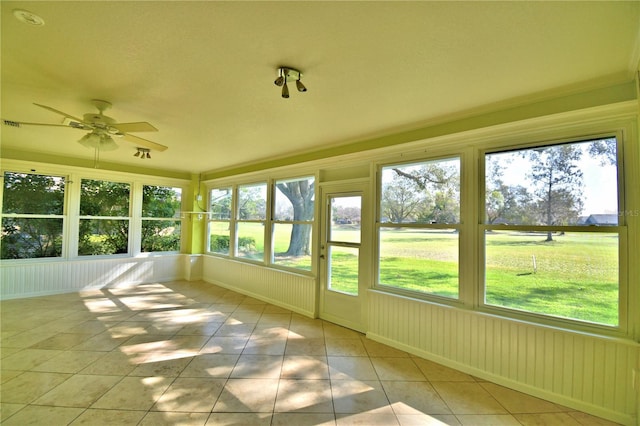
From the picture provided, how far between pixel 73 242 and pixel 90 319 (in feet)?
7.49

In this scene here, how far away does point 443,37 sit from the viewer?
1.58 m

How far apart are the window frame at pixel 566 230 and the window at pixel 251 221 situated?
3.62 meters

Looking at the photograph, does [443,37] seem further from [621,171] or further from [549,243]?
[549,243]

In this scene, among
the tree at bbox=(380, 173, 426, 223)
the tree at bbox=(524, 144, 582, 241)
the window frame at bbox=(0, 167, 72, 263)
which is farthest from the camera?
the window frame at bbox=(0, 167, 72, 263)

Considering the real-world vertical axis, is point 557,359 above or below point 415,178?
below

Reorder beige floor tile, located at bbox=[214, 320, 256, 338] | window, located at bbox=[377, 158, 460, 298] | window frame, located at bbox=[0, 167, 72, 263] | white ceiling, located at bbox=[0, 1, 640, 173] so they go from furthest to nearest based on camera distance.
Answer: window frame, located at bbox=[0, 167, 72, 263] < beige floor tile, located at bbox=[214, 320, 256, 338] < window, located at bbox=[377, 158, 460, 298] < white ceiling, located at bbox=[0, 1, 640, 173]

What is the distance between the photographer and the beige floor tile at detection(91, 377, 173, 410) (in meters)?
2.05

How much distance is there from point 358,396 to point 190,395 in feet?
4.54

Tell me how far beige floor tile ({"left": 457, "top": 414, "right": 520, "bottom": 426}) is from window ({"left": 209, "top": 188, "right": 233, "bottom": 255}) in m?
5.03

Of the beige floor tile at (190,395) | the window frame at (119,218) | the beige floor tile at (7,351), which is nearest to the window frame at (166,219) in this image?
the window frame at (119,218)

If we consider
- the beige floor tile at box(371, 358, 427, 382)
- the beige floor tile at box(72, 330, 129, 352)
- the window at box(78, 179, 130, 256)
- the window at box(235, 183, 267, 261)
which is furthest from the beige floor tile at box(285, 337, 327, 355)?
the window at box(78, 179, 130, 256)

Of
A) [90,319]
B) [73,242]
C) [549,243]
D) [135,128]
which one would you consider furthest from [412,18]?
[73,242]

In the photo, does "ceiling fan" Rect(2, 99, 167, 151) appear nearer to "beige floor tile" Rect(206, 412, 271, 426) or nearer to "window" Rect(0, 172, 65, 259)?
"beige floor tile" Rect(206, 412, 271, 426)

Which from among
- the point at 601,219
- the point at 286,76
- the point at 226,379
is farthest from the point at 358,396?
the point at 286,76
